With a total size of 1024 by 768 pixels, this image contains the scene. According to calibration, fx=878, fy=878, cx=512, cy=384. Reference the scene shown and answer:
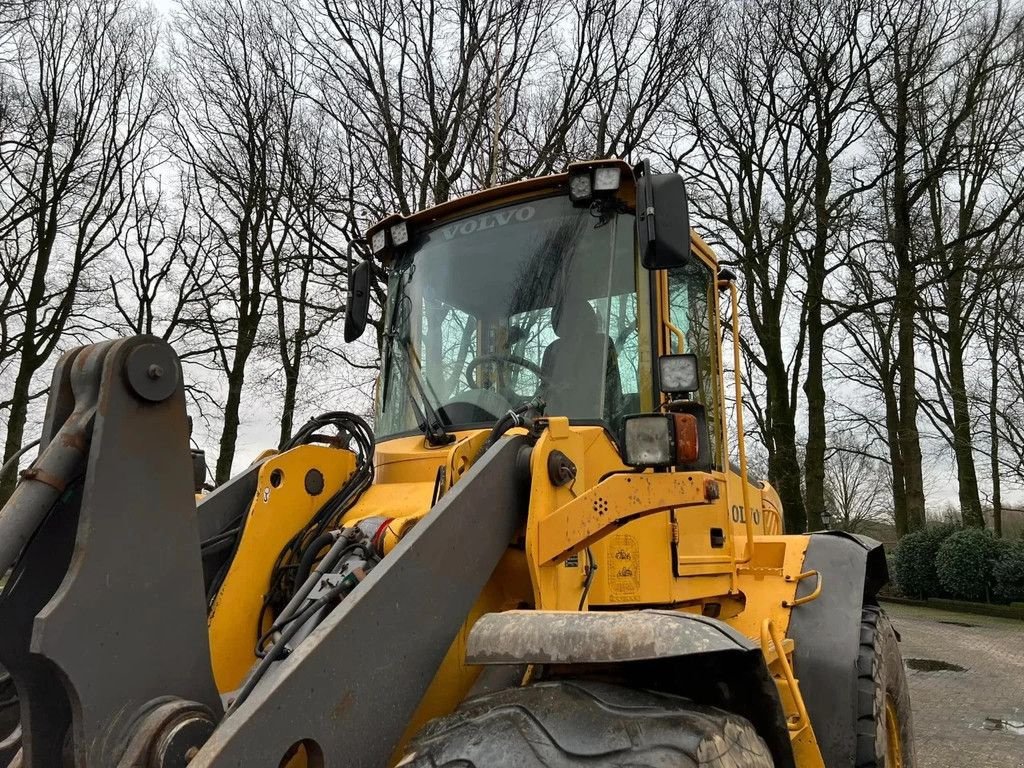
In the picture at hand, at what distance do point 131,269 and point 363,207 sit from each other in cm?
625

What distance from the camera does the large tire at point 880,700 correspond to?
12.7ft

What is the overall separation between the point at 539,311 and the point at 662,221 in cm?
68

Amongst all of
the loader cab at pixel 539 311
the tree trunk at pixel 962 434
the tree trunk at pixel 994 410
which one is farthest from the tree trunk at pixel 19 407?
the tree trunk at pixel 994 410

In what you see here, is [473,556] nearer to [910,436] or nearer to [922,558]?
[910,436]

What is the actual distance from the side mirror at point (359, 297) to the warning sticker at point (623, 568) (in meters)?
1.85

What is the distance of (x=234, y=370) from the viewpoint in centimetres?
1838

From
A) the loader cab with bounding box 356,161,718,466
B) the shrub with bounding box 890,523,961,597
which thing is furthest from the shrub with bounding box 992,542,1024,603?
the loader cab with bounding box 356,161,718,466

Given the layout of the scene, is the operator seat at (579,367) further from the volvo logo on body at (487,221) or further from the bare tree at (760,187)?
the bare tree at (760,187)

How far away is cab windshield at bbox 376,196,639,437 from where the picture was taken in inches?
135

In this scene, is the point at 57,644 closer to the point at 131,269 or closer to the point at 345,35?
the point at 345,35

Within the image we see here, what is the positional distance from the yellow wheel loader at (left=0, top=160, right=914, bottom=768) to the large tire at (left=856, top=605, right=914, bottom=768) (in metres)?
0.02

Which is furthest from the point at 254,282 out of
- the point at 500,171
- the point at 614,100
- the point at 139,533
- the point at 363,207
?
the point at 139,533

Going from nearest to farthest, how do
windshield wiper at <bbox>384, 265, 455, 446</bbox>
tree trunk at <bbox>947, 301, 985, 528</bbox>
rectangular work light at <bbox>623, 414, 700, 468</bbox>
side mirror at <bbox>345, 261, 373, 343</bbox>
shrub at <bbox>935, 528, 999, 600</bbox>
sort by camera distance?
rectangular work light at <bbox>623, 414, 700, 468</bbox> < windshield wiper at <bbox>384, 265, 455, 446</bbox> < side mirror at <bbox>345, 261, 373, 343</bbox> < shrub at <bbox>935, 528, 999, 600</bbox> < tree trunk at <bbox>947, 301, 985, 528</bbox>

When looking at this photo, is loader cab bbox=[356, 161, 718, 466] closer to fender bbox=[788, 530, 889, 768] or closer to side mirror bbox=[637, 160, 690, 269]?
side mirror bbox=[637, 160, 690, 269]
